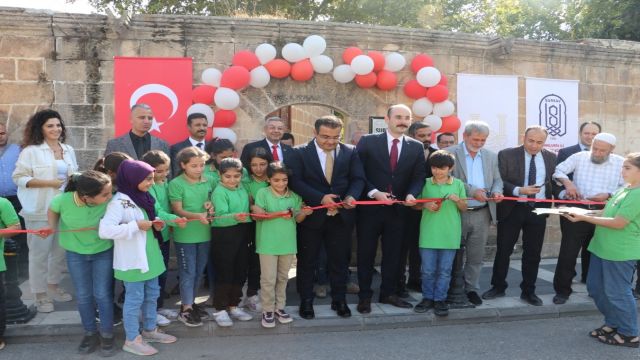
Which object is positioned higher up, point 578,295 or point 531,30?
point 531,30

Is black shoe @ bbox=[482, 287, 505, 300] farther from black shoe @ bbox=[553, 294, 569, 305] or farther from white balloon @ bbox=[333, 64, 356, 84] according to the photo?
white balloon @ bbox=[333, 64, 356, 84]

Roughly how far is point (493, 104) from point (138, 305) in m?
6.16

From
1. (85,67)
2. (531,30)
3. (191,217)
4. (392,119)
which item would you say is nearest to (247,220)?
(191,217)

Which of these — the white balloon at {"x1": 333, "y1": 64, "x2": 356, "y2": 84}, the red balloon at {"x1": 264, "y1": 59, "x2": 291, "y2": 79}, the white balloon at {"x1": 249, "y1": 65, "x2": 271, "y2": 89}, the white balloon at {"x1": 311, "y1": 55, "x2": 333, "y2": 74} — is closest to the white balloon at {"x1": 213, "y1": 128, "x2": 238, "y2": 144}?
the white balloon at {"x1": 249, "y1": 65, "x2": 271, "y2": 89}

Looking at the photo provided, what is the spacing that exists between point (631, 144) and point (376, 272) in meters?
5.46

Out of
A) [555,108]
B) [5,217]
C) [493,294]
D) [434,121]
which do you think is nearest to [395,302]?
[493,294]

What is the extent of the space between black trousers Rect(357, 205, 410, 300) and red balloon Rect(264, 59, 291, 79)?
2.82 m

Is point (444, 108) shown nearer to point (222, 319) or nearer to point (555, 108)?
point (555, 108)

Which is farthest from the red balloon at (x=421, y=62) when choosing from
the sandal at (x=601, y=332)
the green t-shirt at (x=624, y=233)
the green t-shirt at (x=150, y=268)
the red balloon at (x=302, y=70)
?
the green t-shirt at (x=150, y=268)

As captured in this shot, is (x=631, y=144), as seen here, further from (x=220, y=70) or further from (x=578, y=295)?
(x=220, y=70)

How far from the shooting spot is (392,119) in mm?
4828

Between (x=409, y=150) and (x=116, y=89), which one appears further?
(x=116, y=89)

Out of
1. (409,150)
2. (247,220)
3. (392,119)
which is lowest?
(247,220)

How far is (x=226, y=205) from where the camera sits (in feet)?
14.6
